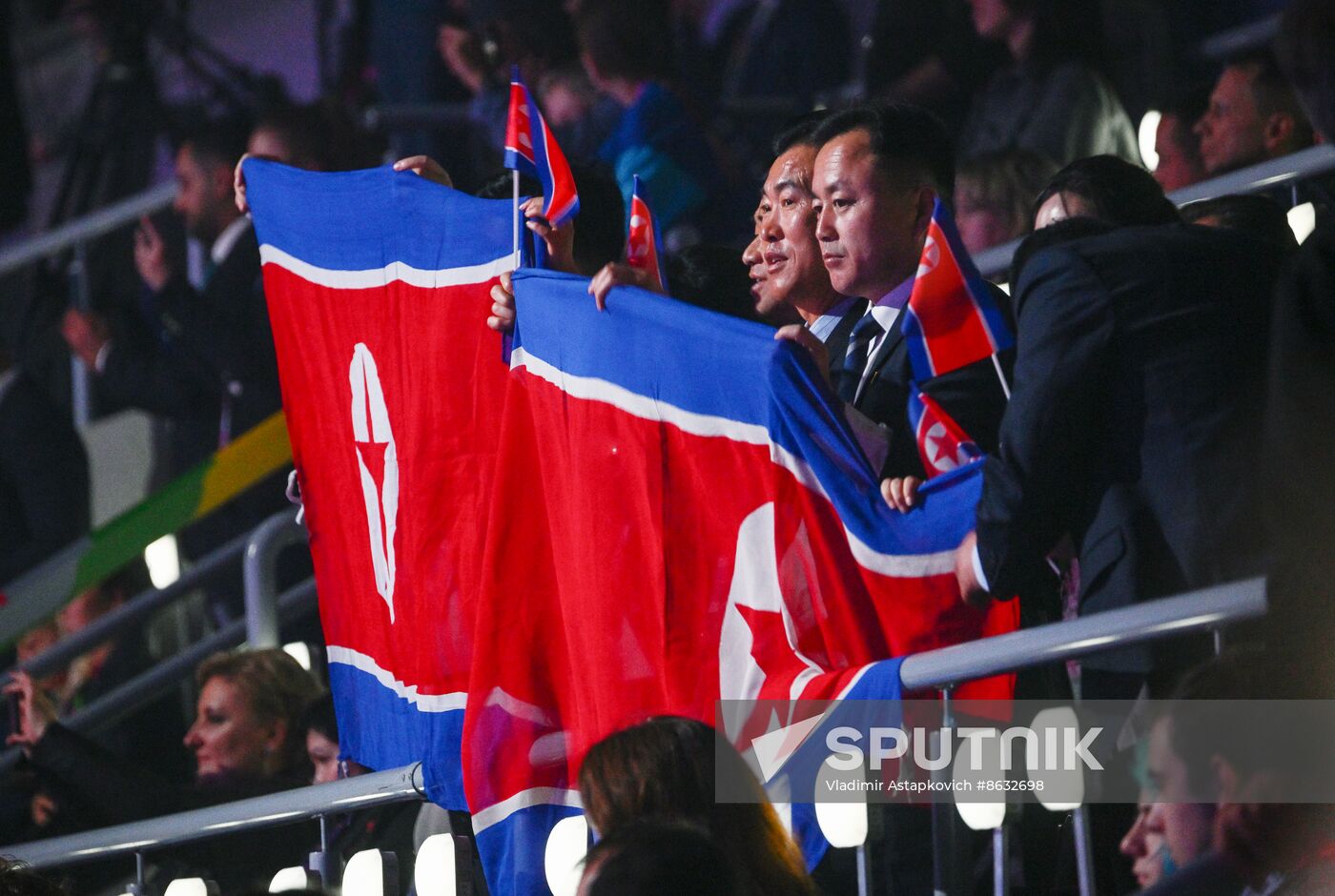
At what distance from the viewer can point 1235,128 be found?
16.6 ft

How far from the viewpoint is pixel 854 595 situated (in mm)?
2994

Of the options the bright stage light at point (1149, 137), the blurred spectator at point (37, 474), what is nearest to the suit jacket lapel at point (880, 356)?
the bright stage light at point (1149, 137)

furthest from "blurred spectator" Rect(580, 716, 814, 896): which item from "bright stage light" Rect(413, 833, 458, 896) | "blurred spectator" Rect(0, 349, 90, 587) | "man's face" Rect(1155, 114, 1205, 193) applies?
"blurred spectator" Rect(0, 349, 90, 587)

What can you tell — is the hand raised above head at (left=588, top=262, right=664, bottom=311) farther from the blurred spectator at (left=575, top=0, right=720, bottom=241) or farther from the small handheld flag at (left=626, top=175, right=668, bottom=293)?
the blurred spectator at (left=575, top=0, right=720, bottom=241)

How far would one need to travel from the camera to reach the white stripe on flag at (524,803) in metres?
3.50

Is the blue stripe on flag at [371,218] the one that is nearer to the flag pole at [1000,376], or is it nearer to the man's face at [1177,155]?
the flag pole at [1000,376]

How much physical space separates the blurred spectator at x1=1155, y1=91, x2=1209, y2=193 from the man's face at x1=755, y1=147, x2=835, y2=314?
1.73 meters

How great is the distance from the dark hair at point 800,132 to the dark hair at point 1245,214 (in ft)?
2.28

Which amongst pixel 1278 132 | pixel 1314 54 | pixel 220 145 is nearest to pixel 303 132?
pixel 220 145

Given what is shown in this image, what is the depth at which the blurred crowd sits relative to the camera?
2328 millimetres

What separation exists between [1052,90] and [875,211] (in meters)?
2.49

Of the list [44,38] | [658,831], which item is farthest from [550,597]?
[44,38]

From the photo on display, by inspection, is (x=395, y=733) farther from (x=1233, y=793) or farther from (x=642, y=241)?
(x=1233, y=793)

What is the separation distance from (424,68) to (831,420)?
16.2 feet
